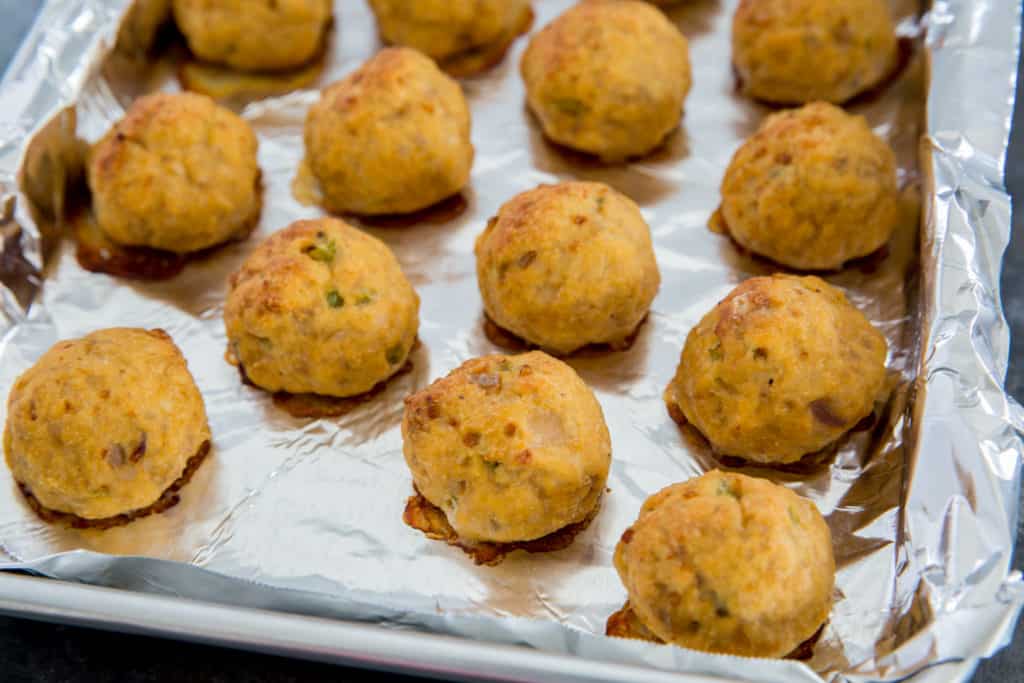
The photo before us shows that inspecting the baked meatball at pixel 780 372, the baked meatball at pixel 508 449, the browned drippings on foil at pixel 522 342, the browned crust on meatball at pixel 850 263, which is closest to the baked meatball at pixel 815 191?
the browned crust on meatball at pixel 850 263

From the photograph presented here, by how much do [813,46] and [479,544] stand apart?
70.1 inches

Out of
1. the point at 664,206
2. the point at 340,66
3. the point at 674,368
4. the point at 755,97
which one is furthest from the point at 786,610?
the point at 340,66

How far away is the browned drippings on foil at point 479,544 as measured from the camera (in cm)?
249

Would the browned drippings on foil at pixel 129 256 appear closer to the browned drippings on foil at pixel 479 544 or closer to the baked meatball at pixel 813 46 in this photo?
the browned drippings on foil at pixel 479 544

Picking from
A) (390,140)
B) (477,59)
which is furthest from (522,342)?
(477,59)

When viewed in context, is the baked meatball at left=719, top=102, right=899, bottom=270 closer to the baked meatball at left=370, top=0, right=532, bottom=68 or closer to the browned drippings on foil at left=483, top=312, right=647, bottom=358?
the browned drippings on foil at left=483, top=312, right=647, bottom=358

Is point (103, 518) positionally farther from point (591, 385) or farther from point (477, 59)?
point (477, 59)

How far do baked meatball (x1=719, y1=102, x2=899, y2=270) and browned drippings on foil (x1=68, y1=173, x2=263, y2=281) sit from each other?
1422 mm

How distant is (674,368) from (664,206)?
0.58 meters

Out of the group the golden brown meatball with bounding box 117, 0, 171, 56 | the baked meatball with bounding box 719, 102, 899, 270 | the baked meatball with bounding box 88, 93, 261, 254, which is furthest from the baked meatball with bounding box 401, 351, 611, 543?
the golden brown meatball with bounding box 117, 0, 171, 56

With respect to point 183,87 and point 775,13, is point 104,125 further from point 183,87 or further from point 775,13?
point 775,13

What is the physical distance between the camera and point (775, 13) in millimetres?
3256

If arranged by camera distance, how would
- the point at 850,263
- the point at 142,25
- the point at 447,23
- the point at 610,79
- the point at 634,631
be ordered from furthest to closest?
the point at 142,25
the point at 447,23
the point at 610,79
the point at 850,263
the point at 634,631

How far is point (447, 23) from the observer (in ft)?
11.4
